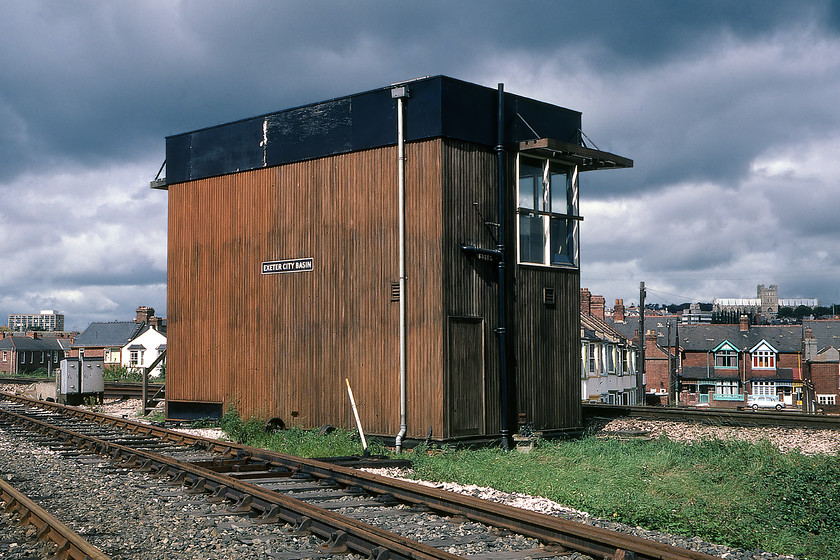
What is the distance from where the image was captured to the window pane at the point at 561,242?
53.8ft

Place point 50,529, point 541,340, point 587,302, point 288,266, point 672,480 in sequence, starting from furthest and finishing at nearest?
point 587,302
point 288,266
point 541,340
point 672,480
point 50,529

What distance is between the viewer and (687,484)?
399 inches

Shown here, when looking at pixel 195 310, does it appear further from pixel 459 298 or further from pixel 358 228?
pixel 459 298

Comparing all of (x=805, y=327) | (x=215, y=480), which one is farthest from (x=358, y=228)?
(x=805, y=327)

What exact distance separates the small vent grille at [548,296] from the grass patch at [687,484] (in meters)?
3.13

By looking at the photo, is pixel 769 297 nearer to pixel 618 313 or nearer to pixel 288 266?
pixel 618 313

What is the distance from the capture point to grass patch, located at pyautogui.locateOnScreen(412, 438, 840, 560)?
25.3 feet

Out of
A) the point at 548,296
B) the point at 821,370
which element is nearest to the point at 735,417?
the point at 548,296

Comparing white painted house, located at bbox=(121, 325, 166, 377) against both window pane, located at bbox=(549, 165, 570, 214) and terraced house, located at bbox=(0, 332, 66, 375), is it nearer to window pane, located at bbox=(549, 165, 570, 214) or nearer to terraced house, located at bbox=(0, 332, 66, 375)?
terraced house, located at bbox=(0, 332, 66, 375)

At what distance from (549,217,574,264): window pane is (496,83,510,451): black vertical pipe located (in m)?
1.70

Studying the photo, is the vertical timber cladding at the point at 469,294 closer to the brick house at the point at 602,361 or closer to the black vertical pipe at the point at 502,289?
the black vertical pipe at the point at 502,289

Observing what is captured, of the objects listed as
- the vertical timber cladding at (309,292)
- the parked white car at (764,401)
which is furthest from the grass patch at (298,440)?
the parked white car at (764,401)

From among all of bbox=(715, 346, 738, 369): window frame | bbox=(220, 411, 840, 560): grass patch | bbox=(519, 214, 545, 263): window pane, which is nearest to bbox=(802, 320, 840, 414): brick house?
bbox=(715, 346, 738, 369): window frame

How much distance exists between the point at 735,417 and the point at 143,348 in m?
64.3
